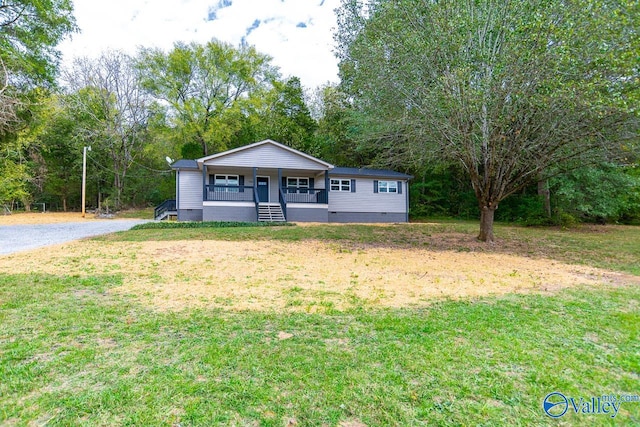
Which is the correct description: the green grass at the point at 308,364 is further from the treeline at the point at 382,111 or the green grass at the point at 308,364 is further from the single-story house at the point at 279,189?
the single-story house at the point at 279,189

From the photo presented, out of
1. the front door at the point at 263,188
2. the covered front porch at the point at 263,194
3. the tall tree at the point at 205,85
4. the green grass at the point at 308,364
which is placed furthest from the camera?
the tall tree at the point at 205,85

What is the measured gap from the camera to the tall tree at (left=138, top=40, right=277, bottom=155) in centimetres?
2598

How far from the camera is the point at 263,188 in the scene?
19.2 m

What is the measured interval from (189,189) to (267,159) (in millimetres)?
4882

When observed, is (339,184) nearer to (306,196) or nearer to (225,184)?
(306,196)

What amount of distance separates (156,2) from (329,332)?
17.7 meters

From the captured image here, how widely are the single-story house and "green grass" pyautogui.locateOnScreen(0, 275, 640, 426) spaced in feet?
44.2

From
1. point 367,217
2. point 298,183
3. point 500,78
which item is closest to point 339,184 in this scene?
point 298,183

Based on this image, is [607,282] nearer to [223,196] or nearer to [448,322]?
[448,322]

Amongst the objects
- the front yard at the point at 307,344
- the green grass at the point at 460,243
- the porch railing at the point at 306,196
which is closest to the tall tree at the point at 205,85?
the porch railing at the point at 306,196

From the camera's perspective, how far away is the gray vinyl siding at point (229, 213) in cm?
1714

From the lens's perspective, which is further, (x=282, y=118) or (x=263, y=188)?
(x=282, y=118)

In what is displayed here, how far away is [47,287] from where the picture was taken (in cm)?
479

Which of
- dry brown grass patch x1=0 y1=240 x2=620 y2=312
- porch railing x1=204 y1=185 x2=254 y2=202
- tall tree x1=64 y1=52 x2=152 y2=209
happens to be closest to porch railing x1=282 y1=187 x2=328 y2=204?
porch railing x1=204 y1=185 x2=254 y2=202
